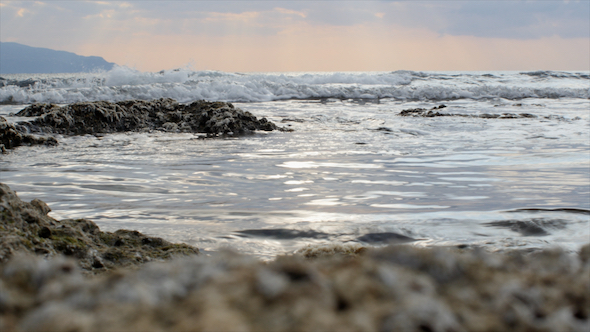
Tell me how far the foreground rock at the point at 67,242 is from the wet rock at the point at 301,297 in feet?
2.78

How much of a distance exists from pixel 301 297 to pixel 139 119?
7.77 metres

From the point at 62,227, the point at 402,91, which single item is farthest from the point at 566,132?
the point at 402,91

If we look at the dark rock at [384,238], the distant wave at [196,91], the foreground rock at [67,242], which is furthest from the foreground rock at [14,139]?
the distant wave at [196,91]

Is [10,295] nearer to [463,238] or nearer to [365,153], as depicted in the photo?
[463,238]

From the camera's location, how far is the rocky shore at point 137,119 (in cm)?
712

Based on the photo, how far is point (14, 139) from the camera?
19.0 ft

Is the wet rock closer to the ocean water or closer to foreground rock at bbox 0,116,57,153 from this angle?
the ocean water

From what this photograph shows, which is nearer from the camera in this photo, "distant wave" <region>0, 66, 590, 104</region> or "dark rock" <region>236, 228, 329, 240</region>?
"dark rock" <region>236, 228, 329, 240</region>

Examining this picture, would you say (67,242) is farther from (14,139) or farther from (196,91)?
(196,91)

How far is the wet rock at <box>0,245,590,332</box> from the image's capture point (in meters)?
0.75

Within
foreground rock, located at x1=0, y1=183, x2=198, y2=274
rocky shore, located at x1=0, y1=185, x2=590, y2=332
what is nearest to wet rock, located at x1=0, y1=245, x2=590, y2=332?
rocky shore, located at x1=0, y1=185, x2=590, y2=332

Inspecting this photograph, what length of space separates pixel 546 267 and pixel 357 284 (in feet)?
1.93

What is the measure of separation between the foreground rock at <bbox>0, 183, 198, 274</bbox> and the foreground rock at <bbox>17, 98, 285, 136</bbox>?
5.41 meters

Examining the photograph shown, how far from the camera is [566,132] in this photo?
7391 mm
